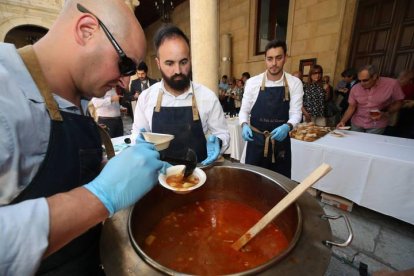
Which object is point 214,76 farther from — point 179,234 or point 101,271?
point 101,271

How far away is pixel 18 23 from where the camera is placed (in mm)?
6410

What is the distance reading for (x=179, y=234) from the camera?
1.24 m

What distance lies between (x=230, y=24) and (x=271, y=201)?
810cm

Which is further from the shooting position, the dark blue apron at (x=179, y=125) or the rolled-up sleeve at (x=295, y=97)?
the rolled-up sleeve at (x=295, y=97)

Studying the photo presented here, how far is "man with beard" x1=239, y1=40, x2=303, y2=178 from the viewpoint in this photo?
2564 mm

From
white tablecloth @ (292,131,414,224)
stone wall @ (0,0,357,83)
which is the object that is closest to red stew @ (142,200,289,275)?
white tablecloth @ (292,131,414,224)

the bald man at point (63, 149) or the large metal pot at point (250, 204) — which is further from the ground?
the bald man at point (63, 149)

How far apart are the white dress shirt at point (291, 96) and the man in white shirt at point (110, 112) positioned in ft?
7.71

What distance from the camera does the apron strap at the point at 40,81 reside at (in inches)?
26.8

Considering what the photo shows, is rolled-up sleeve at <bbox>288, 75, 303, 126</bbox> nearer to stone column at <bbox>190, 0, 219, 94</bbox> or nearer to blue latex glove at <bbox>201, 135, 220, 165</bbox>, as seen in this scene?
blue latex glove at <bbox>201, 135, 220, 165</bbox>

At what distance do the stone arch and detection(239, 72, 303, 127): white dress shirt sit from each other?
780cm

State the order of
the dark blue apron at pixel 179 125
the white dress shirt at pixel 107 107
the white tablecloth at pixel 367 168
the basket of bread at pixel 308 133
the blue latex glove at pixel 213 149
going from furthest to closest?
the white dress shirt at pixel 107 107
the basket of bread at pixel 308 133
the white tablecloth at pixel 367 168
the dark blue apron at pixel 179 125
the blue latex glove at pixel 213 149

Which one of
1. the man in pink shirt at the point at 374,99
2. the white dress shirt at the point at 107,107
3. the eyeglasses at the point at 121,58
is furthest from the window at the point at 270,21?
the eyeglasses at the point at 121,58

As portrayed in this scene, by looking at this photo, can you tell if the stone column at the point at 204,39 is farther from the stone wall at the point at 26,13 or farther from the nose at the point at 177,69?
the stone wall at the point at 26,13
